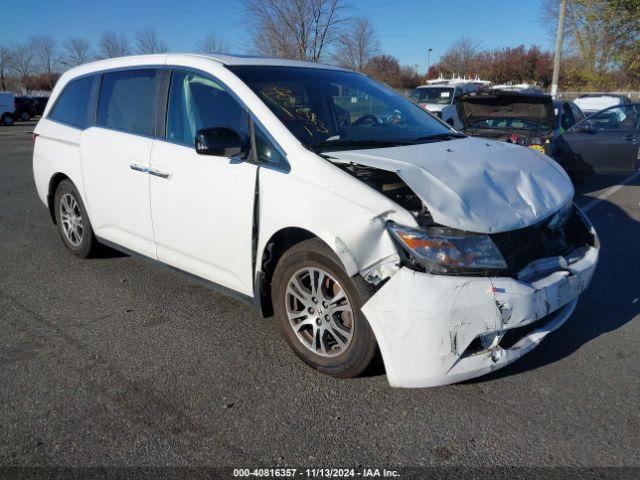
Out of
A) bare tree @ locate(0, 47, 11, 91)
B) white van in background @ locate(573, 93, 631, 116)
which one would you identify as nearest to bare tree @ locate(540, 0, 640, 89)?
white van in background @ locate(573, 93, 631, 116)

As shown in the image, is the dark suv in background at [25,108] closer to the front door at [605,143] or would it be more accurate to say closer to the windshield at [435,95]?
the windshield at [435,95]

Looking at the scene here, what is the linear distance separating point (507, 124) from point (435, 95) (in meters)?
7.35

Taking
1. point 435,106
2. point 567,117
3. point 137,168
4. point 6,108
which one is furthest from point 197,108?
point 6,108

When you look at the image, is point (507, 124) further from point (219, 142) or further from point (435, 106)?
point (219, 142)

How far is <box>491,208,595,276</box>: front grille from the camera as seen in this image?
2.86 m

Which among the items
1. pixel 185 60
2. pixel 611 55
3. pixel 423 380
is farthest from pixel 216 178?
pixel 611 55

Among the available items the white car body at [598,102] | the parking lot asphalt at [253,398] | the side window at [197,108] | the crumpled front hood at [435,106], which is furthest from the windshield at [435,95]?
the side window at [197,108]

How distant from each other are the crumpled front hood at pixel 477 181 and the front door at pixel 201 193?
2.28 ft

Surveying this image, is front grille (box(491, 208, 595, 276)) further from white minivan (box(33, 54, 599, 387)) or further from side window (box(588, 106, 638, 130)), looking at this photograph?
side window (box(588, 106, 638, 130))

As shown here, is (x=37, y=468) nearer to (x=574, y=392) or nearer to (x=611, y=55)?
(x=574, y=392)

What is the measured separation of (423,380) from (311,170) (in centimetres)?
126

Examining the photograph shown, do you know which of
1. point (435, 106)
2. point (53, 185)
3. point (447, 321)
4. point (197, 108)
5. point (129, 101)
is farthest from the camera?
point (435, 106)

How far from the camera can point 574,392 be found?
2.97m

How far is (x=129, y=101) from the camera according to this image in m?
4.36
